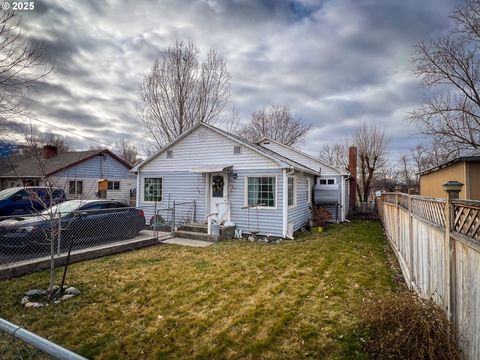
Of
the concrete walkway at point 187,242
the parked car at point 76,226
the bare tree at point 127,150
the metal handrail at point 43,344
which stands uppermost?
the bare tree at point 127,150

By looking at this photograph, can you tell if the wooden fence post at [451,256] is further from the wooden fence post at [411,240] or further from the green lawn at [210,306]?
the wooden fence post at [411,240]

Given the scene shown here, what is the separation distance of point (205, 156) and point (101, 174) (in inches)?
612

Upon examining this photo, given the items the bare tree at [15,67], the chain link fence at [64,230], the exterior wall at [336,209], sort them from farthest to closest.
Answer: the exterior wall at [336,209], the chain link fence at [64,230], the bare tree at [15,67]

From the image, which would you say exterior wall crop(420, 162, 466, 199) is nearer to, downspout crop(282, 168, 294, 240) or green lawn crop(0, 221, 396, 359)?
green lawn crop(0, 221, 396, 359)

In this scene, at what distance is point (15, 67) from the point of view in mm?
5230

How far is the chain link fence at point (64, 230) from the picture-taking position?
6.76 metres

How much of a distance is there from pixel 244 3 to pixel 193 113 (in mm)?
12200

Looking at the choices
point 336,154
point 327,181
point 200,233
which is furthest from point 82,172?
point 336,154

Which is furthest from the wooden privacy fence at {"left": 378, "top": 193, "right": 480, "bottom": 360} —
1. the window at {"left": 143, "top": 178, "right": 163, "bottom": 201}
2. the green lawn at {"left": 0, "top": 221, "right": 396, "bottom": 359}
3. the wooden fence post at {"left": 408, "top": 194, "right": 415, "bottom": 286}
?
the window at {"left": 143, "top": 178, "right": 163, "bottom": 201}

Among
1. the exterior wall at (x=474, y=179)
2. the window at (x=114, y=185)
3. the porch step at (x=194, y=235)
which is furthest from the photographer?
the window at (x=114, y=185)

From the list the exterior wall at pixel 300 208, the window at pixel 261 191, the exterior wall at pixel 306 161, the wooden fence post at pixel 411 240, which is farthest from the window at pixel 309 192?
the wooden fence post at pixel 411 240

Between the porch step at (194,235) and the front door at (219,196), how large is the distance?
1.28 m

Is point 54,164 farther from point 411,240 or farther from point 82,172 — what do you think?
point 411,240

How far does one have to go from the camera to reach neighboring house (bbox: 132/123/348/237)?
1059 cm
